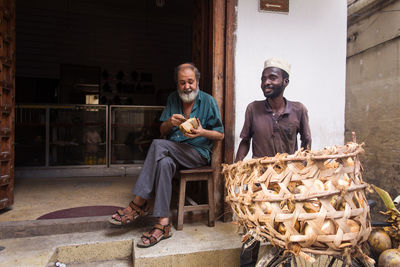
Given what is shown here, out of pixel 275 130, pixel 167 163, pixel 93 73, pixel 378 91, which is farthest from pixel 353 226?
pixel 93 73

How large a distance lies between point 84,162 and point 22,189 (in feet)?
6.12

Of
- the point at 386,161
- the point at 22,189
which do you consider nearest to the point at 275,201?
the point at 22,189

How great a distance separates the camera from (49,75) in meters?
8.73

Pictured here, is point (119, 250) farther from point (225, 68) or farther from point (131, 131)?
point (131, 131)

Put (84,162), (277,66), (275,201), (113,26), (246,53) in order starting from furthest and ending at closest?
(113,26)
(84,162)
(246,53)
(277,66)
(275,201)

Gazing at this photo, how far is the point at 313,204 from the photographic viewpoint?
51.3 inches

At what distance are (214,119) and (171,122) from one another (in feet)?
1.60

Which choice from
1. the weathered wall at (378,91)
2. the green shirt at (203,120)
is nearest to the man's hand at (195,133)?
the green shirt at (203,120)

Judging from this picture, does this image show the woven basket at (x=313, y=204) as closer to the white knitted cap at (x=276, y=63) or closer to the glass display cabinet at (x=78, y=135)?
the white knitted cap at (x=276, y=63)

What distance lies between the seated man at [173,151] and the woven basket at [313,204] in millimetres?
1311

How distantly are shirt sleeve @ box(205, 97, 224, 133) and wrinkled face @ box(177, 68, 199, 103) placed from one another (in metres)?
0.23

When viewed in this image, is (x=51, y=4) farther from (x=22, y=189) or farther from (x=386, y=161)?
(x=386, y=161)

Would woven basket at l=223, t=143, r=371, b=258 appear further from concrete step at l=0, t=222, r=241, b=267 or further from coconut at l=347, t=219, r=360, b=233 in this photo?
concrete step at l=0, t=222, r=241, b=267

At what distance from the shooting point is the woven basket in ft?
4.05
